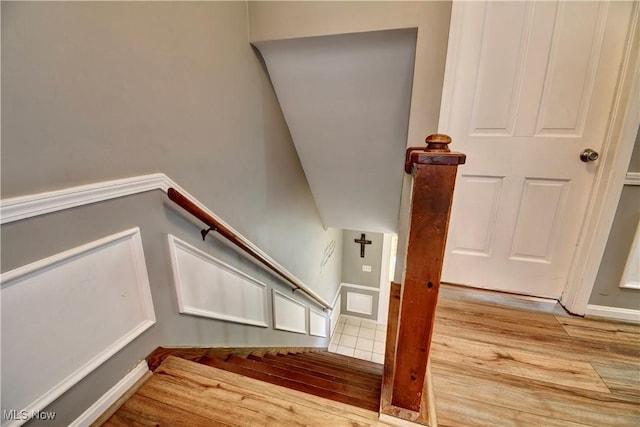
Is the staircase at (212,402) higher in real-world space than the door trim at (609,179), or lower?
lower

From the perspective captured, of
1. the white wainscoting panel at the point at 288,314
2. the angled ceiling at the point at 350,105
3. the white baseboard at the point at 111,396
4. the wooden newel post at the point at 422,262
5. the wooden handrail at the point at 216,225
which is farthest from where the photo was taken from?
the white wainscoting panel at the point at 288,314

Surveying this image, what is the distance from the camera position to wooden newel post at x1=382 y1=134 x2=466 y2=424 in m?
0.79

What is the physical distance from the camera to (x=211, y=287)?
161 centimetres

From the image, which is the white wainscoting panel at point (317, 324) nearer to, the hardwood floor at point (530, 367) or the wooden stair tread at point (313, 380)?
the wooden stair tread at point (313, 380)

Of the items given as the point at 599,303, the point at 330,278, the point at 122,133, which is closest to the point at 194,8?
the point at 122,133

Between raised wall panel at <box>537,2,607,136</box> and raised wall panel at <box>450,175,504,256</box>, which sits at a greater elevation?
raised wall panel at <box>537,2,607,136</box>

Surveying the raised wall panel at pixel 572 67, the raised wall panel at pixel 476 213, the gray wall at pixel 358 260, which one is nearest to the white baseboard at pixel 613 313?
the raised wall panel at pixel 476 213

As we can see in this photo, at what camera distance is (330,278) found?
4.68m

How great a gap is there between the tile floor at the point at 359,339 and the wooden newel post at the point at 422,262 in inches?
144

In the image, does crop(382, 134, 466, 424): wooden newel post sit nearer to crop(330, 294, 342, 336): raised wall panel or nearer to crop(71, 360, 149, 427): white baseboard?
crop(71, 360, 149, 427): white baseboard

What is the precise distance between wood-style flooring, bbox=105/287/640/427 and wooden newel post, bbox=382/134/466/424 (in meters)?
0.19

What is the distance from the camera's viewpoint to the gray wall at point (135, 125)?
2.64ft

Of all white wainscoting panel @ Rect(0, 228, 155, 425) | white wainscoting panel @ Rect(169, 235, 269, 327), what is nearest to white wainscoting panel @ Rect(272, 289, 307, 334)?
white wainscoting panel @ Rect(169, 235, 269, 327)
